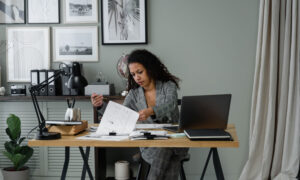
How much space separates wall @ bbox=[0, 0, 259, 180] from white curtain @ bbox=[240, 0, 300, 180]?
188mm

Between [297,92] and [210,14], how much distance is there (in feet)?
3.64

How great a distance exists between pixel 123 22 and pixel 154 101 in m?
1.24

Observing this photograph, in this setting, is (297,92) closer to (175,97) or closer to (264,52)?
(264,52)

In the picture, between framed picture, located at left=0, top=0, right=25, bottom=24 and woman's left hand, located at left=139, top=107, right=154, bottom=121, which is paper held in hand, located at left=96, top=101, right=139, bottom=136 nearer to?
woman's left hand, located at left=139, top=107, right=154, bottom=121

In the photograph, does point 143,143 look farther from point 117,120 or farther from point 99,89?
point 99,89

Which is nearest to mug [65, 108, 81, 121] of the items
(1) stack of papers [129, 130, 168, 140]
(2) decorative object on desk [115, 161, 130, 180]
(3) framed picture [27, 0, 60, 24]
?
(1) stack of papers [129, 130, 168, 140]

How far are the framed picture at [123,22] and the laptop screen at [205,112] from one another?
68.1 inches

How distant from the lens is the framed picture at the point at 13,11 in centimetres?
398

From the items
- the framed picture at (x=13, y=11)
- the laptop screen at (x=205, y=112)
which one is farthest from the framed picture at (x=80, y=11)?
the laptop screen at (x=205, y=112)

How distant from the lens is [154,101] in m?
2.93

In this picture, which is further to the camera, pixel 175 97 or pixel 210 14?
pixel 210 14

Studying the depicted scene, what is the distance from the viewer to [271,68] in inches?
138

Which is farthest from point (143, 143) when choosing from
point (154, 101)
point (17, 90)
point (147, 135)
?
point (17, 90)

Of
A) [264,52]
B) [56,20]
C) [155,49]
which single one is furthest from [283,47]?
[56,20]
